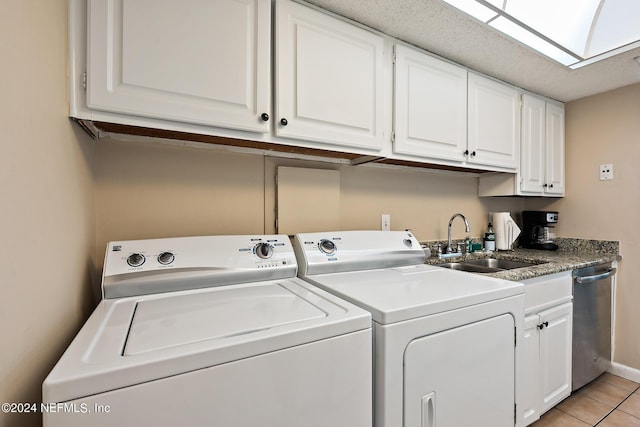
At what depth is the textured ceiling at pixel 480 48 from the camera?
1.34 metres

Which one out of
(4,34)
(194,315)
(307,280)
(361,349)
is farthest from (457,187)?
(4,34)

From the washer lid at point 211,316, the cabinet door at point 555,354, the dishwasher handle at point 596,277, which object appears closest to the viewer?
the washer lid at point 211,316

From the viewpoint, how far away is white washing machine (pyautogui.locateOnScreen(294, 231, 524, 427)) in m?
0.86

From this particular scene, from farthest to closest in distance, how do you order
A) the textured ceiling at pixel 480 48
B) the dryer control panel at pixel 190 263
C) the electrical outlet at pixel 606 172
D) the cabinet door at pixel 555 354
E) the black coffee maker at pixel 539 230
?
the black coffee maker at pixel 539 230, the electrical outlet at pixel 606 172, the cabinet door at pixel 555 354, the textured ceiling at pixel 480 48, the dryer control panel at pixel 190 263

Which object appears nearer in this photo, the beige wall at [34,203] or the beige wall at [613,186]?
the beige wall at [34,203]

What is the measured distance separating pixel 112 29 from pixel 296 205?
40.9 inches

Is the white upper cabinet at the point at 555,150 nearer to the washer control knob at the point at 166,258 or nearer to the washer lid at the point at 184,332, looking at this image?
the washer lid at the point at 184,332

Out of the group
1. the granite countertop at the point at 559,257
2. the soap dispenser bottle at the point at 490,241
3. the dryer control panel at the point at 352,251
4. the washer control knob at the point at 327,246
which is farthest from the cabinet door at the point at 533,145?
the washer control knob at the point at 327,246

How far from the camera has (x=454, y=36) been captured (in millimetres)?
1547

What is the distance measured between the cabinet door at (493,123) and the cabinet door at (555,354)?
1.01 metres

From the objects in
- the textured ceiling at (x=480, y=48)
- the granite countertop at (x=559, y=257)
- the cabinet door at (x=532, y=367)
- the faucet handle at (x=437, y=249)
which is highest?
the textured ceiling at (x=480, y=48)

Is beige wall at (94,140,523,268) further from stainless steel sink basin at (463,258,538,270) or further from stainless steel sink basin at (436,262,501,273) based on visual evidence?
stainless steel sink basin at (463,258,538,270)

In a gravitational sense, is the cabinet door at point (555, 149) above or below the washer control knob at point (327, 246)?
above

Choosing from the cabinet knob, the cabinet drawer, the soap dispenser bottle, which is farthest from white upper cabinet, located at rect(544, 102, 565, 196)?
the cabinet knob
